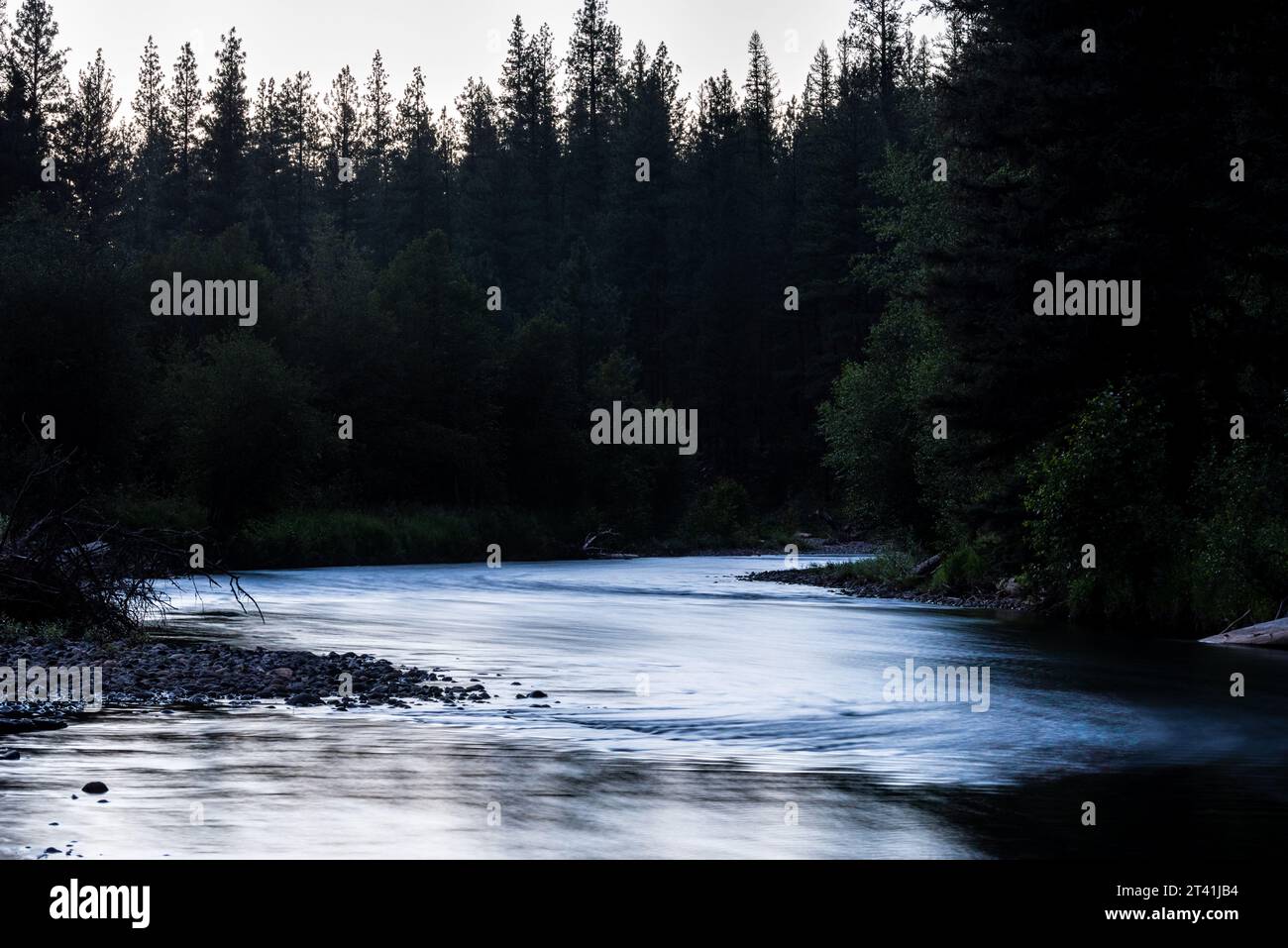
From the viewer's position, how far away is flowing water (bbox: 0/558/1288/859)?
Answer: 12156mm

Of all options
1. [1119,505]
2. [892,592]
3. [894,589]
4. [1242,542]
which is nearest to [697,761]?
[1242,542]

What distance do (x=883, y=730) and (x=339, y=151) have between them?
362 ft

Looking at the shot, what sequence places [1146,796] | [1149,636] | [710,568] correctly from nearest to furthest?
1. [1146,796]
2. [1149,636]
3. [710,568]

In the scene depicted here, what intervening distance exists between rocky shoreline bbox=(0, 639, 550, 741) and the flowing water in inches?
24.4

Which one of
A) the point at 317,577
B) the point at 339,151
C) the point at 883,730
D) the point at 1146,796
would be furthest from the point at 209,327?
the point at 1146,796

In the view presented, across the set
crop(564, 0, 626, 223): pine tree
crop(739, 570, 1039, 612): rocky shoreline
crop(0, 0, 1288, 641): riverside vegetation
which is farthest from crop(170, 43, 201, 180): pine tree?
crop(739, 570, 1039, 612): rocky shoreline

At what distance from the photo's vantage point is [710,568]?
68250mm

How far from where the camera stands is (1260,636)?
29766 millimetres

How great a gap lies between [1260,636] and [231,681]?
65.2 feet

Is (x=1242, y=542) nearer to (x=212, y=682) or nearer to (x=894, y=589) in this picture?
(x=894, y=589)

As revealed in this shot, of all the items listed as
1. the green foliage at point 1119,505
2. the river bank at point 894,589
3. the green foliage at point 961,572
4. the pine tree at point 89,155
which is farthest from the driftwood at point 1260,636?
the pine tree at point 89,155
